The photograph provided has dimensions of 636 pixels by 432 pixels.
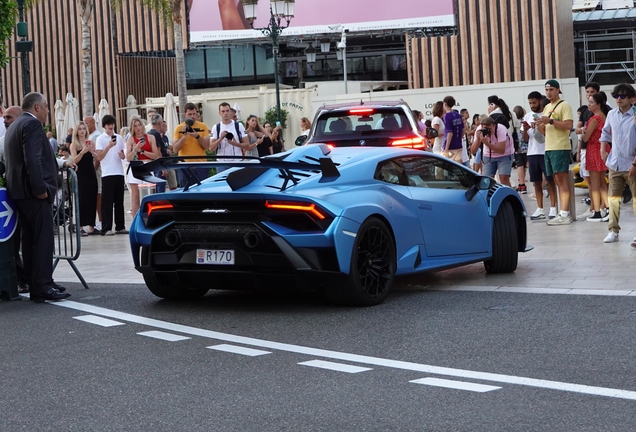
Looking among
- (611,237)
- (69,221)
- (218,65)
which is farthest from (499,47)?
(69,221)

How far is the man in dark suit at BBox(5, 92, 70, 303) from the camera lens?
30.5ft

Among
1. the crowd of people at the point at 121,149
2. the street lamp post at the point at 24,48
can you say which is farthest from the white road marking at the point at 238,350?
the street lamp post at the point at 24,48

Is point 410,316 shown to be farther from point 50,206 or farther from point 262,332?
point 50,206

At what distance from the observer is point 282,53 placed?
203 ft

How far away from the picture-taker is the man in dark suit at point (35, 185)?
928 cm

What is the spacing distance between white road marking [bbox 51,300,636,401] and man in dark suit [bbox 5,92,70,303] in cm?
96

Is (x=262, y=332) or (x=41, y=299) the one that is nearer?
(x=262, y=332)

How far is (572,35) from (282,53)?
1690 cm

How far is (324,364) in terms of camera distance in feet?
20.9

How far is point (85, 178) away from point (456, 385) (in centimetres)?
1219

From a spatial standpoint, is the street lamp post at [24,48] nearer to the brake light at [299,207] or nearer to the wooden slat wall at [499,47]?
the brake light at [299,207]

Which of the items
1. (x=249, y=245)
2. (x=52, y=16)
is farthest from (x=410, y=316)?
(x=52, y=16)

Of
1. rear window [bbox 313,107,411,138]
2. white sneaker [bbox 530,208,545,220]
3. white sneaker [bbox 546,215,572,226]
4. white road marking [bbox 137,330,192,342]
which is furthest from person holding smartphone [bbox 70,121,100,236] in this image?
white road marking [bbox 137,330,192,342]

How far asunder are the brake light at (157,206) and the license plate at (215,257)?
0.49m
